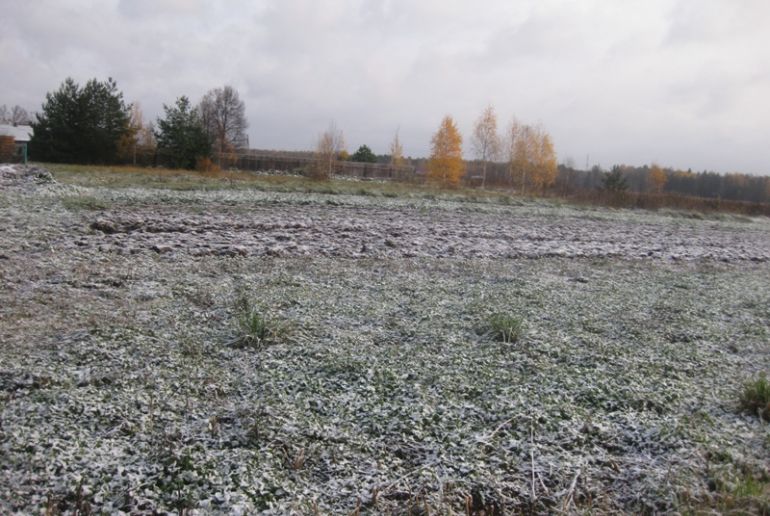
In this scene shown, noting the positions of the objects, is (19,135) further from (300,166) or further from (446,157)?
(446,157)

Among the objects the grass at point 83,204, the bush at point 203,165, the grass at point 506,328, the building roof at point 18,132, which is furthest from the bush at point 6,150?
the grass at point 506,328

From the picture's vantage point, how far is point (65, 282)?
6.93 metres

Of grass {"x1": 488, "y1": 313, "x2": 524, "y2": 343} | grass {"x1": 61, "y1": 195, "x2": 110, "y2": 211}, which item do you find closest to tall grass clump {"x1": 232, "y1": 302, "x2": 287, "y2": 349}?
grass {"x1": 488, "y1": 313, "x2": 524, "y2": 343}

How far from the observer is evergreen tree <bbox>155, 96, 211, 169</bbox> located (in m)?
39.7

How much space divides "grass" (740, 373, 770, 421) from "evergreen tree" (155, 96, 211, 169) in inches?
1594

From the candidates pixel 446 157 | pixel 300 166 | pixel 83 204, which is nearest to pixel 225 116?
pixel 300 166

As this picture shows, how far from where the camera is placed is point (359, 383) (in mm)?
4520

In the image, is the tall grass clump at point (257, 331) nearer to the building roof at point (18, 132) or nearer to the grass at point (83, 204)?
the grass at point (83, 204)

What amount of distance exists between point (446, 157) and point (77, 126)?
96.3ft

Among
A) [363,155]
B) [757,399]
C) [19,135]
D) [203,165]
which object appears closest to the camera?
[757,399]

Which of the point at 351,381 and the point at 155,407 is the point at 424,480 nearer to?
the point at 351,381

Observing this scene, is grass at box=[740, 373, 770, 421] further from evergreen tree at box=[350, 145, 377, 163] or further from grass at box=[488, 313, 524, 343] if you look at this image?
evergreen tree at box=[350, 145, 377, 163]

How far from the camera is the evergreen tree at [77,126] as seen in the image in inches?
1464

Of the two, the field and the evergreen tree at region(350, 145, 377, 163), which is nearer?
the field
